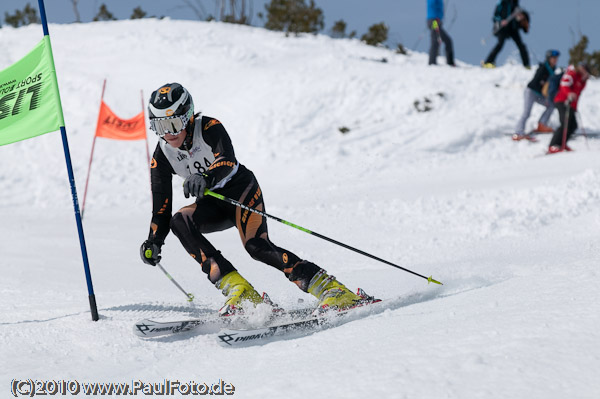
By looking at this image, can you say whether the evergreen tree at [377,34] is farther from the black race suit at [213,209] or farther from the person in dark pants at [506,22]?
the black race suit at [213,209]

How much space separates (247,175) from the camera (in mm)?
3971

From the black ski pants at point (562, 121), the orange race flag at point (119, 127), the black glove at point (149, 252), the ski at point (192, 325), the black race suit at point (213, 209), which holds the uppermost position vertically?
the black race suit at point (213, 209)

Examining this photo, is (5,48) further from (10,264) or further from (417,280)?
(417,280)

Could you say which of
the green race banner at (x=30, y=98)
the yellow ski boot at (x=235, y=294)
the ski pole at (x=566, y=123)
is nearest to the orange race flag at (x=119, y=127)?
the green race banner at (x=30, y=98)

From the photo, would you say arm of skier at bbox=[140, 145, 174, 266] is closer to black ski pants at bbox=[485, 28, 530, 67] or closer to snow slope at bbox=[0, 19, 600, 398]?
snow slope at bbox=[0, 19, 600, 398]

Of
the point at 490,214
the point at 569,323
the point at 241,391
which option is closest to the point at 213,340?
the point at 241,391

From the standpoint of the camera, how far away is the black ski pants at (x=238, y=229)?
12.2 feet

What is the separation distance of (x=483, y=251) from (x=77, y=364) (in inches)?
178

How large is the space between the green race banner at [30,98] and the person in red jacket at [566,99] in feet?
32.2

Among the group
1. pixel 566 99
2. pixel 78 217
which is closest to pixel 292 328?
pixel 78 217

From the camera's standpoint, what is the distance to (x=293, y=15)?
23703mm

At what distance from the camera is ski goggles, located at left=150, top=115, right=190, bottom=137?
3.63m

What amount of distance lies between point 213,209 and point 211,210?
2cm

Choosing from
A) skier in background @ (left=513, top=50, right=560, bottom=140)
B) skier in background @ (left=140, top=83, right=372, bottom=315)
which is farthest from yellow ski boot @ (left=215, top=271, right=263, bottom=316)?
skier in background @ (left=513, top=50, right=560, bottom=140)
